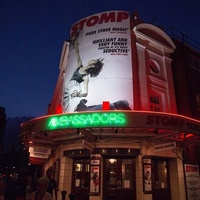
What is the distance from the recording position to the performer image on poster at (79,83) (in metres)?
13.1

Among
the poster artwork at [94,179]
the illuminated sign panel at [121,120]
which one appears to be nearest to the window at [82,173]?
the poster artwork at [94,179]

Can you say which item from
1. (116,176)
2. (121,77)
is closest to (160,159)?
(116,176)

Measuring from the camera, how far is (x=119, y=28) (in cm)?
1416

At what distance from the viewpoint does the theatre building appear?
1030cm

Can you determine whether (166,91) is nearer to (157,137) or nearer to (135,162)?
(157,137)

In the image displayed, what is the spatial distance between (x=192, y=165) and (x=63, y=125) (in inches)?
335

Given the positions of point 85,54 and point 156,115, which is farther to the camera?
point 85,54

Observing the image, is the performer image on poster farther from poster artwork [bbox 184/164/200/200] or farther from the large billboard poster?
poster artwork [bbox 184/164/200/200]

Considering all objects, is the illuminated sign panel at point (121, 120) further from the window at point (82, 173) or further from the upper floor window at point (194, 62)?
the upper floor window at point (194, 62)

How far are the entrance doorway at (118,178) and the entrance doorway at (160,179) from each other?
4.94ft

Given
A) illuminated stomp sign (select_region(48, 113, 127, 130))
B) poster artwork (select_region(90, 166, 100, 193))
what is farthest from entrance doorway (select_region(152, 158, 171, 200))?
illuminated stomp sign (select_region(48, 113, 127, 130))

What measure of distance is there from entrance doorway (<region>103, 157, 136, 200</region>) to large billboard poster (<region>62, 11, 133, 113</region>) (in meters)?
2.95

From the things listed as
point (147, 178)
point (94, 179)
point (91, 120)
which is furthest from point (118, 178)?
point (91, 120)

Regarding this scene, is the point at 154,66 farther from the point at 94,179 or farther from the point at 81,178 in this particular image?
the point at 81,178
